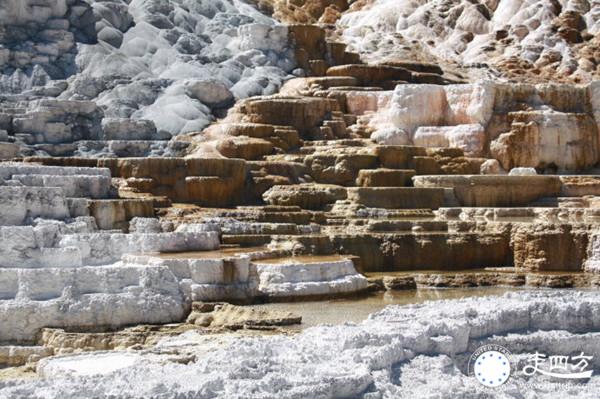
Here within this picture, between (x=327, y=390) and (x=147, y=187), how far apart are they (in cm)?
1286

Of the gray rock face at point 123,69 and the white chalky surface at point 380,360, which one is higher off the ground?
the gray rock face at point 123,69

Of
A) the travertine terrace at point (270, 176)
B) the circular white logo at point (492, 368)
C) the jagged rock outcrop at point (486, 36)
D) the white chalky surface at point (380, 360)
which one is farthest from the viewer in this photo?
the jagged rock outcrop at point (486, 36)

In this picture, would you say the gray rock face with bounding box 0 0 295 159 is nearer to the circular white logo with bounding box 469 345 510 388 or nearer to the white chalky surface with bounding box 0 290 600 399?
the white chalky surface with bounding box 0 290 600 399

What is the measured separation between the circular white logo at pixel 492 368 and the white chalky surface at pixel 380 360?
0.30 ft

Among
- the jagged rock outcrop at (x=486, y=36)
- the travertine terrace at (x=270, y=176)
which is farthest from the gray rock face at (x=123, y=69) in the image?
the jagged rock outcrop at (x=486, y=36)

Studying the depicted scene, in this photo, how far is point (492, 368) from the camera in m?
8.15

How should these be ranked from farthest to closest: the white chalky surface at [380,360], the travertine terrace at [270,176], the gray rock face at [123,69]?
the gray rock face at [123,69] < the travertine terrace at [270,176] < the white chalky surface at [380,360]

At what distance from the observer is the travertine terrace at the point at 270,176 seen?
11320 mm

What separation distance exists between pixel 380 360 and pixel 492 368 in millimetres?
940

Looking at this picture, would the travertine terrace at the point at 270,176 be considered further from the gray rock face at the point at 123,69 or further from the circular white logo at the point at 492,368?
the circular white logo at the point at 492,368

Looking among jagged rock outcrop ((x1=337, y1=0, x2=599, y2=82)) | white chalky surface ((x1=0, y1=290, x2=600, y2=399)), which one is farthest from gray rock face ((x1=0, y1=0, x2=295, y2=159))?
white chalky surface ((x1=0, y1=290, x2=600, y2=399))

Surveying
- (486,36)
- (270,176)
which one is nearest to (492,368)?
(270,176)

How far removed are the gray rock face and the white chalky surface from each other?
46.4ft

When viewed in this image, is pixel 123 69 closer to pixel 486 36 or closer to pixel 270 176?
pixel 270 176
